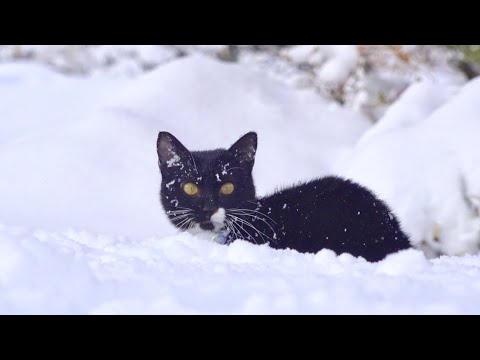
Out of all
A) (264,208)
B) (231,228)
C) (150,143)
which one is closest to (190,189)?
(231,228)

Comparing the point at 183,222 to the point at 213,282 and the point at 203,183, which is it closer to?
the point at 203,183

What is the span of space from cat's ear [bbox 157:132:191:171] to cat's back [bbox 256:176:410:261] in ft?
1.70

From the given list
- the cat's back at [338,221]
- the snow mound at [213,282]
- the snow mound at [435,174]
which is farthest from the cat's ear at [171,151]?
the snow mound at [435,174]

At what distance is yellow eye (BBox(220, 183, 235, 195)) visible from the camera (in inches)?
126

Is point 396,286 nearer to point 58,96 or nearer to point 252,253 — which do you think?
point 252,253

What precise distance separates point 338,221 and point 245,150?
2.29 feet

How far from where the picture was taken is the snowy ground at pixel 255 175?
1794mm

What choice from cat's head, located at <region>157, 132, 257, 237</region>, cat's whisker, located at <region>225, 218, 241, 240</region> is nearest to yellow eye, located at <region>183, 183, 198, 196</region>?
cat's head, located at <region>157, 132, 257, 237</region>

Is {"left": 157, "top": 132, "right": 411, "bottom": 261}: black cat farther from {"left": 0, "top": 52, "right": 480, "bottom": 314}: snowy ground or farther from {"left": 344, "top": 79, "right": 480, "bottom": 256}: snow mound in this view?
{"left": 344, "top": 79, "right": 480, "bottom": 256}: snow mound

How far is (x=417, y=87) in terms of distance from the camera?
618 cm

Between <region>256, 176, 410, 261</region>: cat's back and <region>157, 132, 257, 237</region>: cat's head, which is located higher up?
<region>157, 132, 257, 237</region>: cat's head

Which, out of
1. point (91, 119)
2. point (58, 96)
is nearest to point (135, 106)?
point (91, 119)

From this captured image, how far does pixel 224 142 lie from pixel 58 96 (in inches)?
179

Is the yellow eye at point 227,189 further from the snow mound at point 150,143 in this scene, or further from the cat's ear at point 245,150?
the snow mound at point 150,143
